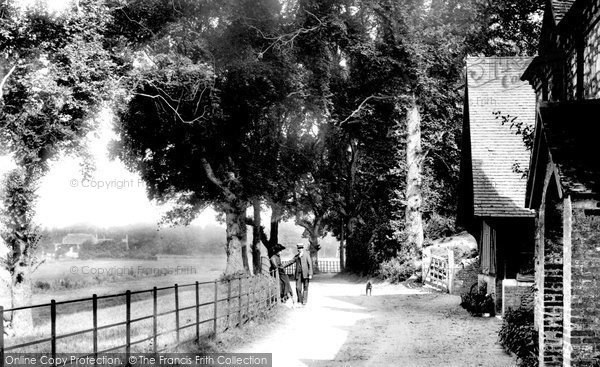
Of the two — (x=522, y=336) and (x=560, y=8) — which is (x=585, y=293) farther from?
(x=560, y=8)

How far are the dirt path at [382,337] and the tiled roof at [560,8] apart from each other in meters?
7.65

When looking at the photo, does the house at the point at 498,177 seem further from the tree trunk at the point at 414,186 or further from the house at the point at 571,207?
the tree trunk at the point at 414,186

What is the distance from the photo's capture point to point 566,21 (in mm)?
13156

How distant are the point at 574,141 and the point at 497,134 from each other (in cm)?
1152

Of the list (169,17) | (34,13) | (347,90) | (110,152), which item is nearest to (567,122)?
(34,13)

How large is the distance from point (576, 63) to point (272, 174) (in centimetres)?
2022

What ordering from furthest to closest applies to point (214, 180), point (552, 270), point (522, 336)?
point (214, 180)
point (522, 336)
point (552, 270)

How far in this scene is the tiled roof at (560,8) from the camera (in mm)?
13789

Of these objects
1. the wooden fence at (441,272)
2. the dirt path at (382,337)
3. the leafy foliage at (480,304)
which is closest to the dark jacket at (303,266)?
Result: the dirt path at (382,337)

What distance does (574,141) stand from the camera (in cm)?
886

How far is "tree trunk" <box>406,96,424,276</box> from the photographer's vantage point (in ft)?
99.1

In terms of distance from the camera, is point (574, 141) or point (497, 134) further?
point (497, 134)

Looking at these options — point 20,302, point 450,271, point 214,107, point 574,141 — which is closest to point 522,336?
point 574,141

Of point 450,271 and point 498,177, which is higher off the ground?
point 498,177
